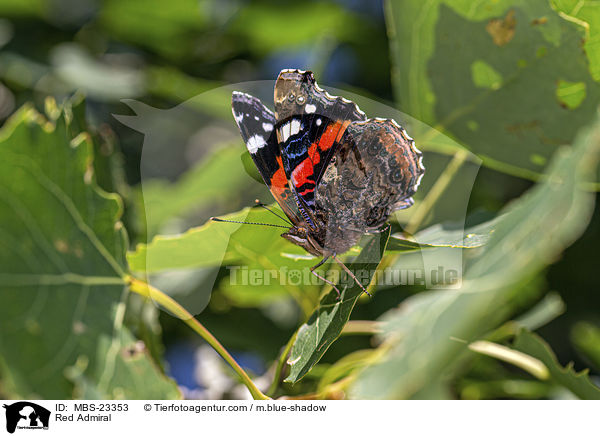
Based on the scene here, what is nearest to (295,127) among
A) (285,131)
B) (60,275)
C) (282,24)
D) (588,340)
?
(285,131)

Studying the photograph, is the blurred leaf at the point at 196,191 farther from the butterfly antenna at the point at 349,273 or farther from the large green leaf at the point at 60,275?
the butterfly antenna at the point at 349,273

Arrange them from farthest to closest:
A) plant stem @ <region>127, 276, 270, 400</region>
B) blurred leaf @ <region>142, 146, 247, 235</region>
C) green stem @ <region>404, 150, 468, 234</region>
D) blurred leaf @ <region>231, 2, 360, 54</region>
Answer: blurred leaf @ <region>231, 2, 360, 54</region> < blurred leaf @ <region>142, 146, 247, 235</region> < green stem @ <region>404, 150, 468, 234</region> < plant stem @ <region>127, 276, 270, 400</region>

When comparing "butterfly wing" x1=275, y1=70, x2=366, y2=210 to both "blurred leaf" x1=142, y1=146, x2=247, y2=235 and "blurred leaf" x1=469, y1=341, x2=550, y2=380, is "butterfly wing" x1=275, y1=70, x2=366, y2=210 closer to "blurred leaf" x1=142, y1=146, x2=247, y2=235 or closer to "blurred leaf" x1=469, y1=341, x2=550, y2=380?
"blurred leaf" x1=469, y1=341, x2=550, y2=380

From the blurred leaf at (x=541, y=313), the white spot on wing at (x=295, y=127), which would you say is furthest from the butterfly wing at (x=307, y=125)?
the blurred leaf at (x=541, y=313)

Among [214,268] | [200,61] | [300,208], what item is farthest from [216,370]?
[200,61]

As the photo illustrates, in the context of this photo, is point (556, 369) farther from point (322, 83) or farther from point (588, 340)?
point (322, 83)

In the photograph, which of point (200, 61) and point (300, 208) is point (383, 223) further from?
point (200, 61)
